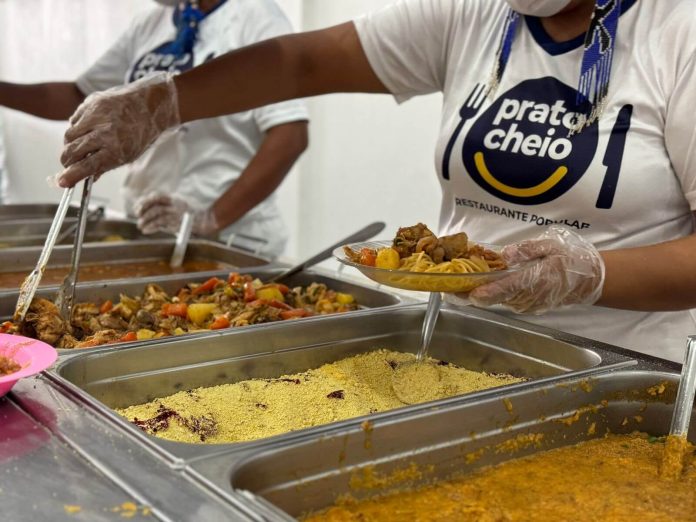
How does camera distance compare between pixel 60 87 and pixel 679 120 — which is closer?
pixel 679 120

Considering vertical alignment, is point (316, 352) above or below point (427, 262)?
below

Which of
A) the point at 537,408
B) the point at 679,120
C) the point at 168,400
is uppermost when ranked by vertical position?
the point at 679,120

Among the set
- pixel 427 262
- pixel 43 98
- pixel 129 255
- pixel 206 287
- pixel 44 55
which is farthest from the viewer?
pixel 44 55

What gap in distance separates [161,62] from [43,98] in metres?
0.84

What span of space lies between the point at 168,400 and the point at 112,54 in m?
2.60

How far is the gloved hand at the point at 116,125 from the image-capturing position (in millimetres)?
1800

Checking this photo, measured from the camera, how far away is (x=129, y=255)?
2.65m

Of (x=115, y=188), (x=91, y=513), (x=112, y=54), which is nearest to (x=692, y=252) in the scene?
(x=91, y=513)

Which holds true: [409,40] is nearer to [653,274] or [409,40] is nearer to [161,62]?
[653,274]

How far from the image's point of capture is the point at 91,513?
829 mm

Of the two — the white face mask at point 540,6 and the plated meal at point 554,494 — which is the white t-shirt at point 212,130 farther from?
the plated meal at point 554,494

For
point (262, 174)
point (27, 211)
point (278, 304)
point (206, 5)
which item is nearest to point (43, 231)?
point (27, 211)

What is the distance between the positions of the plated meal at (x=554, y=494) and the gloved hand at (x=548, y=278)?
289 millimetres

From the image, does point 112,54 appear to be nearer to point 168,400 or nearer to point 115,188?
point 168,400
